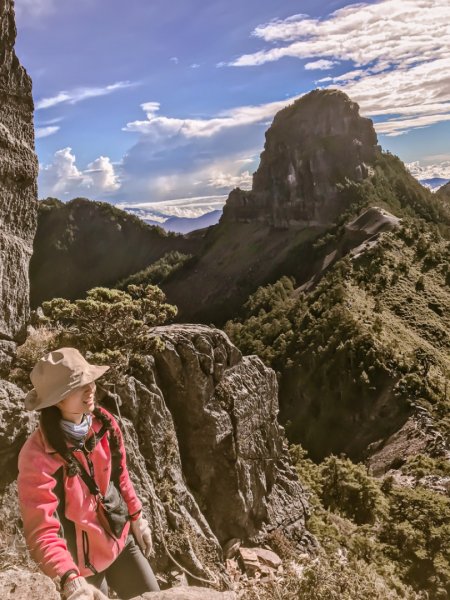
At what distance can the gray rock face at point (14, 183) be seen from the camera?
10789mm

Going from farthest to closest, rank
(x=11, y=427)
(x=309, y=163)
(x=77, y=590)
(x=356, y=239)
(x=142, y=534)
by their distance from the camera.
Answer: (x=309, y=163) < (x=356, y=239) < (x=11, y=427) < (x=142, y=534) < (x=77, y=590)

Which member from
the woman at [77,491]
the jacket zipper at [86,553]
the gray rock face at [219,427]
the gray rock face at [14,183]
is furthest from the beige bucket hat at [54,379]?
the gray rock face at [219,427]

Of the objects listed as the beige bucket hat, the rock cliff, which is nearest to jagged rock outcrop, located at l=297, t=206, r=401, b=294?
the rock cliff

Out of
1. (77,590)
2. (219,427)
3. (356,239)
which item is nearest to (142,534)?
(77,590)

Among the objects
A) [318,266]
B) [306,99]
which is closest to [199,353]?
[318,266]

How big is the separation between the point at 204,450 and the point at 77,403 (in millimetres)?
10206

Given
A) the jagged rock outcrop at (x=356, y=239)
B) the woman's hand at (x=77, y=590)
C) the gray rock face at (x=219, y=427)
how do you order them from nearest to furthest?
the woman's hand at (x=77, y=590) → the gray rock face at (x=219, y=427) → the jagged rock outcrop at (x=356, y=239)

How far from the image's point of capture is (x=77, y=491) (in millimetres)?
5418

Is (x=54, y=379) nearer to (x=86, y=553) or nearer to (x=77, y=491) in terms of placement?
(x=77, y=491)

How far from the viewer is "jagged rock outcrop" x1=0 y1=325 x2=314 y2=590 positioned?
1177 cm

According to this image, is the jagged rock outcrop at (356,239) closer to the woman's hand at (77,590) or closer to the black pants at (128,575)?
the black pants at (128,575)

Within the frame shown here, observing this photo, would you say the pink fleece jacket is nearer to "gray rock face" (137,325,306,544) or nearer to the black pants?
the black pants

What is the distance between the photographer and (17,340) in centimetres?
1111

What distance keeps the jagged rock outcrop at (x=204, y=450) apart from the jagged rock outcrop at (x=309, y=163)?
120241 mm
